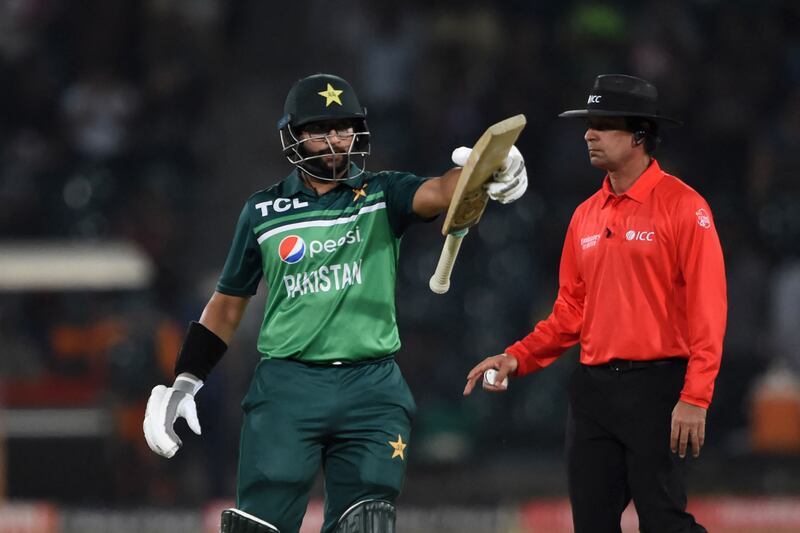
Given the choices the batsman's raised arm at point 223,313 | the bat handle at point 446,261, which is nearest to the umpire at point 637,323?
the bat handle at point 446,261

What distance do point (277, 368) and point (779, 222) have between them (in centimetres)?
659

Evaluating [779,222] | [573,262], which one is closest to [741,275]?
[779,222]

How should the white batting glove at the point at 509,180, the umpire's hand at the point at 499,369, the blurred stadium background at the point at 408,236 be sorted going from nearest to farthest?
1. the white batting glove at the point at 509,180
2. the umpire's hand at the point at 499,369
3. the blurred stadium background at the point at 408,236

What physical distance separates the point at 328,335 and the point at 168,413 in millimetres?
632

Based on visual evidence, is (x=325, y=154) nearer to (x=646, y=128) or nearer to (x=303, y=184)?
(x=303, y=184)

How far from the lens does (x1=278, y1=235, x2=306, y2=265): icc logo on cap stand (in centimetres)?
490

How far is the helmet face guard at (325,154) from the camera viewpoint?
4.95m

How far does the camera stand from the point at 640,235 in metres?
4.92

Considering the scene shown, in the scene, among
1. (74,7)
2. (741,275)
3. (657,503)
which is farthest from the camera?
(74,7)

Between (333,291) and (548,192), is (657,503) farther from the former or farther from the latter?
(548,192)

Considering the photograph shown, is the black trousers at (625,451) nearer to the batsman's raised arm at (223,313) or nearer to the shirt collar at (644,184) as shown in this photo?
the shirt collar at (644,184)

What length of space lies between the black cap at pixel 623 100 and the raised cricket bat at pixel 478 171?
487mm

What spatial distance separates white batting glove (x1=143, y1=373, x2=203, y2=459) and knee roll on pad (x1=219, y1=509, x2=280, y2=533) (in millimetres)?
320

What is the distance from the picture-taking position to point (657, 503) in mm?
4852
